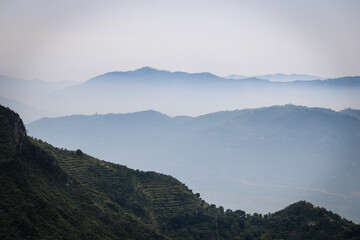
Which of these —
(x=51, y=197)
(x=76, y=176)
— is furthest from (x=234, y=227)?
(x=51, y=197)

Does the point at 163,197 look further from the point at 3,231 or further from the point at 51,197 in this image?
the point at 3,231

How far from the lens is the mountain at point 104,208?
5047 cm

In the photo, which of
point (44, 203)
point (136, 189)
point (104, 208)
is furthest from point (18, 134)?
point (136, 189)

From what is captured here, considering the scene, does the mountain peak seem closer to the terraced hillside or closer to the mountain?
the mountain

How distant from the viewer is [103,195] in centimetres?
6994

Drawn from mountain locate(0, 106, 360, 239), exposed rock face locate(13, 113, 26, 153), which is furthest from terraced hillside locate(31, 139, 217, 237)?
exposed rock face locate(13, 113, 26, 153)

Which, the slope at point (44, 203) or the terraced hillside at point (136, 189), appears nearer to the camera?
the slope at point (44, 203)

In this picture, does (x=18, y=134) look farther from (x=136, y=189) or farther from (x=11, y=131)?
(x=136, y=189)

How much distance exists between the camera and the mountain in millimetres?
50469

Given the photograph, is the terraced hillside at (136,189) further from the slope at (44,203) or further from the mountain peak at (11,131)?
the mountain peak at (11,131)

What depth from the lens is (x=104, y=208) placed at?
64.4 meters

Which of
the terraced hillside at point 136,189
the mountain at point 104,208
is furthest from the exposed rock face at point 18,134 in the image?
the terraced hillside at point 136,189

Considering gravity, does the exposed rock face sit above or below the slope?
above

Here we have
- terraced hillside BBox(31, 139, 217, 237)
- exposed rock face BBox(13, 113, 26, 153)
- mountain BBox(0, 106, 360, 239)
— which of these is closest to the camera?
mountain BBox(0, 106, 360, 239)
